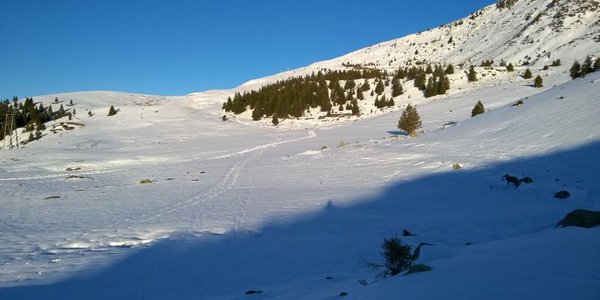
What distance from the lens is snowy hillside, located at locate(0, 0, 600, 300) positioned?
6.90 meters

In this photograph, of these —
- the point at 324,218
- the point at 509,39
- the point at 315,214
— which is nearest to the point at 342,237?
the point at 324,218

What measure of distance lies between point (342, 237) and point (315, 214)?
2.77m

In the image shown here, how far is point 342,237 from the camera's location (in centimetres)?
1243

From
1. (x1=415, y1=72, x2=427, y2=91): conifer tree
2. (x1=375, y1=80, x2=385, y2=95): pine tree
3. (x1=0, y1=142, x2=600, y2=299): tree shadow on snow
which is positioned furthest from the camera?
(x1=375, y1=80, x2=385, y2=95): pine tree

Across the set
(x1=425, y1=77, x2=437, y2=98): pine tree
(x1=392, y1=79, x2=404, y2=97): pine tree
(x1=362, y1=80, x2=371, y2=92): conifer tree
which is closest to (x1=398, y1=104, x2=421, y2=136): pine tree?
(x1=425, y1=77, x2=437, y2=98): pine tree

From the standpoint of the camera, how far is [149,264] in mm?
10617

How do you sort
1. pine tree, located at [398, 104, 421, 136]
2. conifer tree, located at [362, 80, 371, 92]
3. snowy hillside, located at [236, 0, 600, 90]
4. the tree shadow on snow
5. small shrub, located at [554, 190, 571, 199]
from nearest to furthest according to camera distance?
the tree shadow on snow
small shrub, located at [554, 190, 571, 199]
pine tree, located at [398, 104, 421, 136]
snowy hillside, located at [236, 0, 600, 90]
conifer tree, located at [362, 80, 371, 92]

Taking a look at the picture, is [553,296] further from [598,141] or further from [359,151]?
[359,151]

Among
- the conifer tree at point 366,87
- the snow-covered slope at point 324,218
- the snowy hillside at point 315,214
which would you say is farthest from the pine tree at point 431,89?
the snow-covered slope at point 324,218

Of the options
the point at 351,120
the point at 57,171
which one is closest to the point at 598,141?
the point at 57,171

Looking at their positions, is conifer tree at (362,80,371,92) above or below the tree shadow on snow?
above

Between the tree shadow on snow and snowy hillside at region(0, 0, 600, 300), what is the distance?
0.06 meters

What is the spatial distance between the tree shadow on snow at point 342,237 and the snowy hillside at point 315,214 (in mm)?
60

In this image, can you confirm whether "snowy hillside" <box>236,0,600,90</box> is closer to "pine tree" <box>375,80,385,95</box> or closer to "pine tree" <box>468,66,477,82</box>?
"pine tree" <box>468,66,477,82</box>
